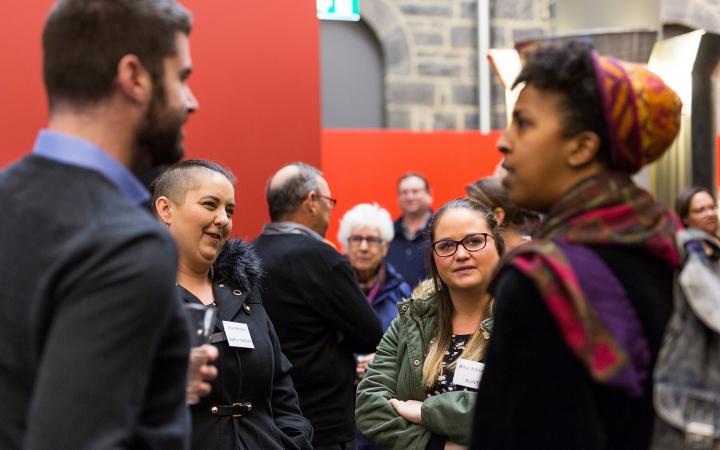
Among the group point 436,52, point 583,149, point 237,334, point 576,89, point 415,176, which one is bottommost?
point 237,334

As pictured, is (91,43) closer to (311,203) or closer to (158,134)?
(158,134)

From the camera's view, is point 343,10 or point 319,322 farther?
point 343,10

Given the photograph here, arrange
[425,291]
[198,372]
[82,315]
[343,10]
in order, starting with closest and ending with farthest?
[82,315], [198,372], [425,291], [343,10]

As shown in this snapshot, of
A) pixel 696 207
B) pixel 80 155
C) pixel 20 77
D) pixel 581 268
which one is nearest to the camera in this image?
pixel 80 155

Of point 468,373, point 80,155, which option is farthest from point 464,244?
point 80,155

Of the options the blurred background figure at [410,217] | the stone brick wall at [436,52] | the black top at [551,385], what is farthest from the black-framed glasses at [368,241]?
the stone brick wall at [436,52]

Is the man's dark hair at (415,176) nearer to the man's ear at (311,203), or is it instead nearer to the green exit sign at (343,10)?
the man's ear at (311,203)

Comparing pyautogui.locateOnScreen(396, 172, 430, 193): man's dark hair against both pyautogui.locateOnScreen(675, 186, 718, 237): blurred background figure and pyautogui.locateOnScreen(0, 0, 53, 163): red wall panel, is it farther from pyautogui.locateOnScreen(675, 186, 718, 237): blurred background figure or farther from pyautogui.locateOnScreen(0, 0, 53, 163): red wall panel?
pyautogui.locateOnScreen(0, 0, 53, 163): red wall panel

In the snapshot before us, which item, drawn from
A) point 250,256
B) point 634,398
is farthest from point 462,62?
point 634,398

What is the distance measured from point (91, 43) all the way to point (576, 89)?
0.82 m

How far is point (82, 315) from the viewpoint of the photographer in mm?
1443

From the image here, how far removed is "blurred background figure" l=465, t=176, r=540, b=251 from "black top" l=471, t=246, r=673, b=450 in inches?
77.2

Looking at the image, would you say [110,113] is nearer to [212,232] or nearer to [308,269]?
[212,232]

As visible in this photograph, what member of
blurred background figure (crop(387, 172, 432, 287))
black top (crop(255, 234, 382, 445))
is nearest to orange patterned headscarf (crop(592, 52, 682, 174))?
black top (crop(255, 234, 382, 445))
